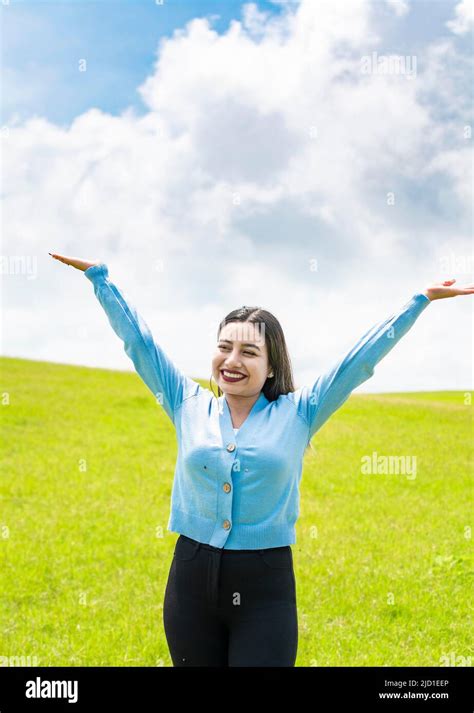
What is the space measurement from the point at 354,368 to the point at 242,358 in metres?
0.72

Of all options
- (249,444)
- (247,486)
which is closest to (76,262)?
(249,444)

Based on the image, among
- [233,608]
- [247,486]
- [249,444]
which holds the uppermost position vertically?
[249,444]

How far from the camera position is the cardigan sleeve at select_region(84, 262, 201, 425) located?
15.8ft

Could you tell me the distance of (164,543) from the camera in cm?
1212

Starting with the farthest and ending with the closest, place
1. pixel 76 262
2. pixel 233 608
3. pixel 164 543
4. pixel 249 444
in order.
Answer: pixel 164 543, pixel 76 262, pixel 249 444, pixel 233 608

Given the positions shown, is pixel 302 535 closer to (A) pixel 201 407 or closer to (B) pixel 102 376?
(A) pixel 201 407

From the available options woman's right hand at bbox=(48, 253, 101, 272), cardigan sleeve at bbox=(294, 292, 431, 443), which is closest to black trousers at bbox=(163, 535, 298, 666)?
cardigan sleeve at bbox=(294, 292, 431, 443)

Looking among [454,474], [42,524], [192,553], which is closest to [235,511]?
[192,553]

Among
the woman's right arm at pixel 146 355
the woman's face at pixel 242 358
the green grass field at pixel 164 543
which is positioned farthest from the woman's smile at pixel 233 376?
the green grass field at pixel 164 543

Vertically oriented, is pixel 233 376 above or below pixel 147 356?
below

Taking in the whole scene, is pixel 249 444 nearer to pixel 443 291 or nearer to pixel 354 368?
pixel 354 368

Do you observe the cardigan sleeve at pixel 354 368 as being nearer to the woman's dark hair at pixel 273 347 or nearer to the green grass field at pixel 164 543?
the woman's dark hair at pixel 273 347

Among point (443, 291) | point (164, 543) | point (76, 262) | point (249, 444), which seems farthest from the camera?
point (164, 543)

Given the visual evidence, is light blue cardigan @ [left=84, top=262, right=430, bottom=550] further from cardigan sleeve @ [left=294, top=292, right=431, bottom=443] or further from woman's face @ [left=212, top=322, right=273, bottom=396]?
woman's face @ [left=212, top=322, right=273, bottom=396]
